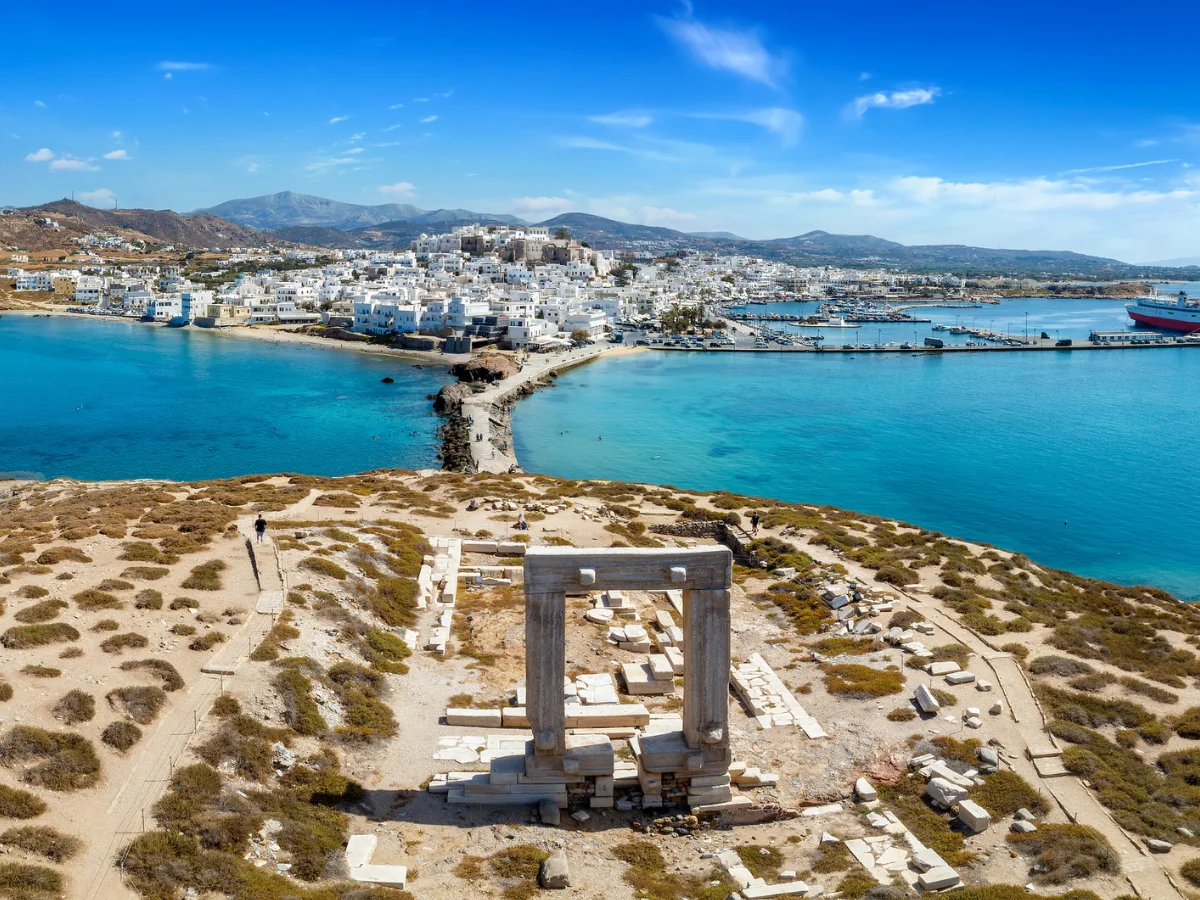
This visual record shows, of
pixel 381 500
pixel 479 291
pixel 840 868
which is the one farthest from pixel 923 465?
pixel 479 291

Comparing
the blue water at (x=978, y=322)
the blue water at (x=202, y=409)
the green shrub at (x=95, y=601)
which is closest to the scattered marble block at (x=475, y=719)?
the green shrub at (x=95, y=601)

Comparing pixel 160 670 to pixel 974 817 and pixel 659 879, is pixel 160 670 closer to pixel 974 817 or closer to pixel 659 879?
pixel 659 879

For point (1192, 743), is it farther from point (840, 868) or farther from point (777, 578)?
point (777, 578)

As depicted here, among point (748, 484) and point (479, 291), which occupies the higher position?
point (479, 291)

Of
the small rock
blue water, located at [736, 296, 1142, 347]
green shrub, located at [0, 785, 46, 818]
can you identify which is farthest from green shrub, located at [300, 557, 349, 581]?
blue water, located at [736, 296, 1142, 347]

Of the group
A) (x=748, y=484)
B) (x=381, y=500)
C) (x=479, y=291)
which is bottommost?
(x=748, y=484)

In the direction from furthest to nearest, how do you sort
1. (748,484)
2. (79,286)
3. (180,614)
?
1. (79,286)
2. (748,484)
3. (180,614)

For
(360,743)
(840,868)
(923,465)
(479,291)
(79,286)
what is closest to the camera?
(840,868)
